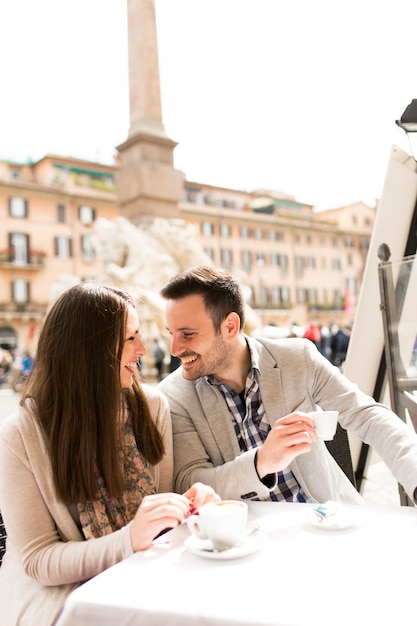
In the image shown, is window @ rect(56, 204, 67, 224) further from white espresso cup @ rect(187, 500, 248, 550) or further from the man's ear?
white espresso cup @ rect(187, 500, 248, 550)

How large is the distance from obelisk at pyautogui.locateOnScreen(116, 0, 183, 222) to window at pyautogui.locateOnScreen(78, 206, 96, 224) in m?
10.3

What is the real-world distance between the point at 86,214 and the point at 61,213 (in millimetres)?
1056

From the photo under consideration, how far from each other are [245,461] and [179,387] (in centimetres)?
38

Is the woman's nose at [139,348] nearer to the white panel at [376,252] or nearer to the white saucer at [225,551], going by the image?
the white saucer at [225,551]

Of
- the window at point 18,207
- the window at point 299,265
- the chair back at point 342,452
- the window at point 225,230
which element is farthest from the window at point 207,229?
the chair back at point 342,452

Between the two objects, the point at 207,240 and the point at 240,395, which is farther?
the point at 207,240

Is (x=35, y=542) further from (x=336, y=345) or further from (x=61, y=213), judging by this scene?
(x=61, y=213)

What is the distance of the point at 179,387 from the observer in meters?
1.44

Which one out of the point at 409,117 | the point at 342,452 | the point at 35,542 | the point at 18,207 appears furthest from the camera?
the point at 18,207

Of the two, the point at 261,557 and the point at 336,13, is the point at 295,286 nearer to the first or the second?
the point at 336,13

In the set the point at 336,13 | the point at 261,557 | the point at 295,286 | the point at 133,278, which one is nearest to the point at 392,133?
the point at 261,557

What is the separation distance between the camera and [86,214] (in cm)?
2302

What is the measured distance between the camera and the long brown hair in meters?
1.02

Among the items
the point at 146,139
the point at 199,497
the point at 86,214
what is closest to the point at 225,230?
the point at 86,214
